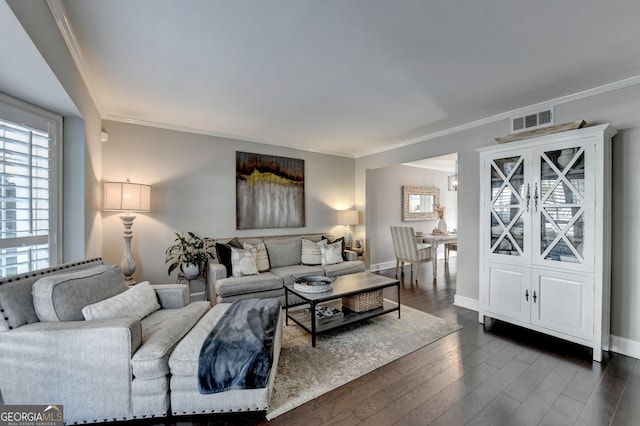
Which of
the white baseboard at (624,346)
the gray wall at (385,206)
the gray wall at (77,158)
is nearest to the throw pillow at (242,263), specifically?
the gray wall at (77,158)

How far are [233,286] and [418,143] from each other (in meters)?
3.45

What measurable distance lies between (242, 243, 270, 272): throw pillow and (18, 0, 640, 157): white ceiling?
1752 mm

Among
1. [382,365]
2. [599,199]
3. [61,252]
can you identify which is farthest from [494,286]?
[61,252]

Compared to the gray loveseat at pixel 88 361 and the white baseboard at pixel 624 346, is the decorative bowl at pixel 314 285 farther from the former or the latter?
the white baseboard at pixel 624 346

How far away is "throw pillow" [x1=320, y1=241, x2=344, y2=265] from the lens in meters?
4.27

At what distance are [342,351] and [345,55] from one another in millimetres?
2499

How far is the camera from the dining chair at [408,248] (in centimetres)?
497

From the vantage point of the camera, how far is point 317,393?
194 cm

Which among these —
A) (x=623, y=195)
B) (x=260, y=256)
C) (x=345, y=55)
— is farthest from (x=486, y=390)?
(x=260, y=256)

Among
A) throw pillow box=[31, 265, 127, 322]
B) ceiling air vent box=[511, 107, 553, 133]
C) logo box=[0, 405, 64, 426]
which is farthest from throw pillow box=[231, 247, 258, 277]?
ceiling air vent box=[511, 107, 553, 133]

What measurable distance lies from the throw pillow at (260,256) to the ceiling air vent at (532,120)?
3.54 m

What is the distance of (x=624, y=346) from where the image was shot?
2514 millimetres

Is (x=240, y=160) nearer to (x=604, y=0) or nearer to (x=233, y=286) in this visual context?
(x=233, y=286)

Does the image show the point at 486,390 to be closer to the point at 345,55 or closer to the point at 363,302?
the point at 363,302
